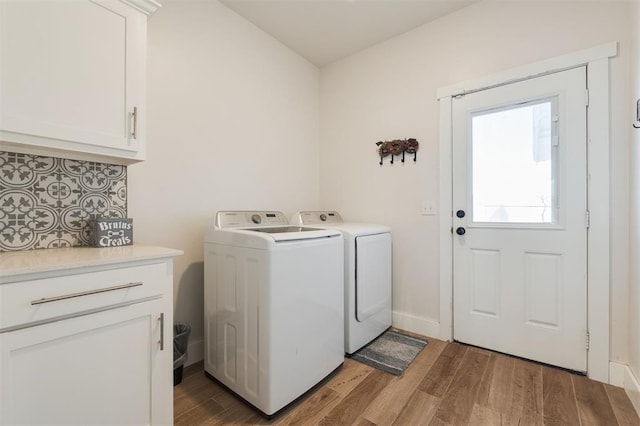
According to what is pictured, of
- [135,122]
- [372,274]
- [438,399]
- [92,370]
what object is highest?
[135,122]

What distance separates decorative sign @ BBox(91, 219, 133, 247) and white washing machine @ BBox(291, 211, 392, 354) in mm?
1159

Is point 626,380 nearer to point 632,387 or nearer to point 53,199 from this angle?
point 632,387

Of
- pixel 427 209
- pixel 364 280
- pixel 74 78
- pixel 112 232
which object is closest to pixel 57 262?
pixel 112 232

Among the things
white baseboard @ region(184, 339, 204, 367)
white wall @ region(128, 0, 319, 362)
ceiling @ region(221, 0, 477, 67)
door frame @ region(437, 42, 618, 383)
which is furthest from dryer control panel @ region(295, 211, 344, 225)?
door frame @ region(437, 42, 618, 383)

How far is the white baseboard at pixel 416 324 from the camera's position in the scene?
2264 mm

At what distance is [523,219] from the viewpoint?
6.33 feet

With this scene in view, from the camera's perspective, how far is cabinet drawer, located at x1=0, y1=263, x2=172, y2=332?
86cm

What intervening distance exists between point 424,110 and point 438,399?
204cm

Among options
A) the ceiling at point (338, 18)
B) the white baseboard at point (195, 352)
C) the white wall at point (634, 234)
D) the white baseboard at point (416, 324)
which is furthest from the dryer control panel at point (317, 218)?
the white wall at point (634, 234)

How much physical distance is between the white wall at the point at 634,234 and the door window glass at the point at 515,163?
33cm

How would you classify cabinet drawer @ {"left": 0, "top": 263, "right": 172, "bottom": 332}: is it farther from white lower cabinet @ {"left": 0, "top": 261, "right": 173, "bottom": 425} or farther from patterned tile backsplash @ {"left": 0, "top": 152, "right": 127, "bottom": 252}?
patterned tile backsplash @ {"left": 0, "top": 152, "right": 127, "bottom": 252}

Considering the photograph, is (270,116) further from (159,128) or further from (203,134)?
(159,128)

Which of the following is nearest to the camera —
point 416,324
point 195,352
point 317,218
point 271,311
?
point 271,311

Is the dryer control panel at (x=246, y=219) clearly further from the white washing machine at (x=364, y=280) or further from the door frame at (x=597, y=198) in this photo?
the door frame at (x=597, y=198)
